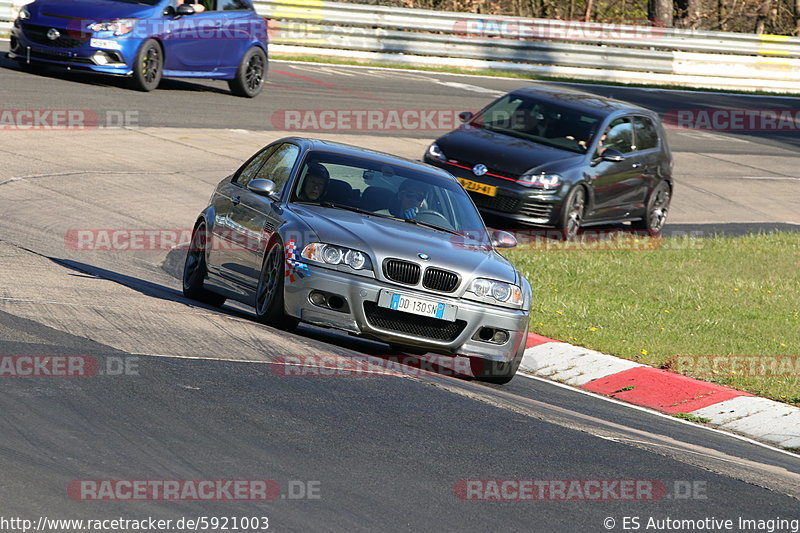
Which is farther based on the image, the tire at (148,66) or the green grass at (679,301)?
the tire at (148,66)

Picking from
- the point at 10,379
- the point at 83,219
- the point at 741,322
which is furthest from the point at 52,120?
the point at 10,379

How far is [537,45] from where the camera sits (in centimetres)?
3381

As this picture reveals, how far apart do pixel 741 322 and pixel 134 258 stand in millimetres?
6289

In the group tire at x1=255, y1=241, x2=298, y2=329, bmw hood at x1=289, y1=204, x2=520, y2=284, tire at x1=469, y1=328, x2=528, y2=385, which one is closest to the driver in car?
bmw hood at x1=289, y1=204, x2=520, y2=284

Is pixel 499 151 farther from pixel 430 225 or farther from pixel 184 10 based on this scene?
pixel 184 10

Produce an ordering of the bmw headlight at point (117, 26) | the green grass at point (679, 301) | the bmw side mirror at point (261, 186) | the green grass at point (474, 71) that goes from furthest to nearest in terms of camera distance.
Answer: the green grass at point (474, 71) < the bmw headlight at point (117, 26) < the green grass at point (679, 301) < the bmw side mirror at point (261, 186)

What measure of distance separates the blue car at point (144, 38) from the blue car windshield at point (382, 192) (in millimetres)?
10874

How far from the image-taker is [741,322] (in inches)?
518

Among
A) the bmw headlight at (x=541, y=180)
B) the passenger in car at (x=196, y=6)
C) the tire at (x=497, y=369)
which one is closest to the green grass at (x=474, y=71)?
the passenger in car at (x=196, y=6)

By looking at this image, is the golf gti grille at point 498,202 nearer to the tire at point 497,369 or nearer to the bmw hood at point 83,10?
the tire at point 497,369
